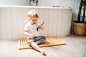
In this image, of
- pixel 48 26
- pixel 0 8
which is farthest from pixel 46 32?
pixel 0 8

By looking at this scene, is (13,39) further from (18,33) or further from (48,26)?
Answer: (48,26)

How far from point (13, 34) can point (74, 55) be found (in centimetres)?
119

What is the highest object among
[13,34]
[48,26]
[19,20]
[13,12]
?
[13,12]

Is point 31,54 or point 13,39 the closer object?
point 31,54

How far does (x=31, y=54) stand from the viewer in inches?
55.5

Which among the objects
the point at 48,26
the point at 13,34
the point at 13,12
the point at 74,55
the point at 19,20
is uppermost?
the point at 13,12

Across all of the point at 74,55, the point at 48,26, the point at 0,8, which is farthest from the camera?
the point at 48,26

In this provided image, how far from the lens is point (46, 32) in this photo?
2.16 m

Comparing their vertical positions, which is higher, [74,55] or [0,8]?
[0,8]

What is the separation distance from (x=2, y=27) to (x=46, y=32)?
865 millimetres

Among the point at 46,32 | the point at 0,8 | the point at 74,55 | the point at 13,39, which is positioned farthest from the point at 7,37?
the point at 74,55

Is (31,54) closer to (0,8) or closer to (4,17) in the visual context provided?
(4,17)

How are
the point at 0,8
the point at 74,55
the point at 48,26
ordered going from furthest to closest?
1. the point at 48,26
2. the point at 0,8
3. the point at 74,55

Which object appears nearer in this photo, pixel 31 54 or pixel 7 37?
pixel 31 54
